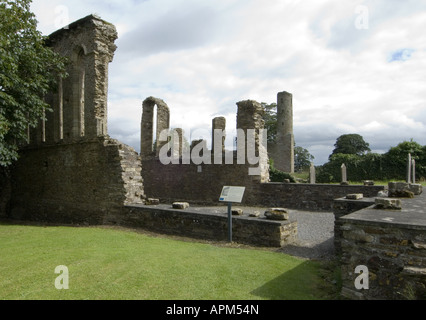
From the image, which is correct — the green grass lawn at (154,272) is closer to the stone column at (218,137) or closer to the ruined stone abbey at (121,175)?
the ruined stone abbey at (121,175)

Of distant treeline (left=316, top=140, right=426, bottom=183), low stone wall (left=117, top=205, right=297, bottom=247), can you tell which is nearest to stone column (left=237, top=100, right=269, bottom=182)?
low stone wall (left=117, top=205, right=297, bottom=247)

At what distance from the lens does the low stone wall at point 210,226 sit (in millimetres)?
6766

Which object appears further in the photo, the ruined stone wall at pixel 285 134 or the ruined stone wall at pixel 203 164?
the ruined stone wall at pixel 285 134

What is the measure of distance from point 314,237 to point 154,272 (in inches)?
185

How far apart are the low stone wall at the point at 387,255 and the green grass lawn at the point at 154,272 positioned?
70 centimetres

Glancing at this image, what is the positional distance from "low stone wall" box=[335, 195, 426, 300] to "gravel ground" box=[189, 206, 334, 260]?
7.47ft

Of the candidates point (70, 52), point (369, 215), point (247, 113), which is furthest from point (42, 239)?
point (247, 113)

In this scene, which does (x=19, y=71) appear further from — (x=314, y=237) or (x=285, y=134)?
(x=285, y=134)

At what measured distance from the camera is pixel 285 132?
3350 centimetres

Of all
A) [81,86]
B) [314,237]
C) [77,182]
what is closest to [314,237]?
[314,237]

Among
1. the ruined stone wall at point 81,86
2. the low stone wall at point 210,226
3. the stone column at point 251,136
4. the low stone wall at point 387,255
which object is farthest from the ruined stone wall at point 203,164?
the low stone wall at point 387,255

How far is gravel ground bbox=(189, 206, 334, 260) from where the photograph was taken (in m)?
6.30
